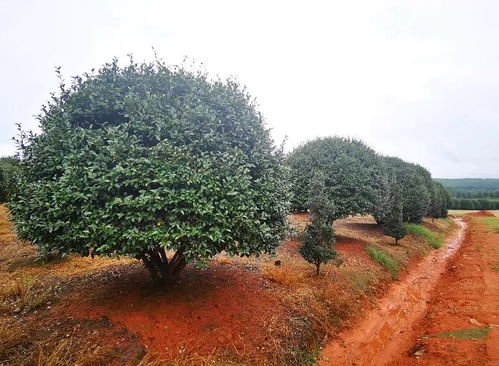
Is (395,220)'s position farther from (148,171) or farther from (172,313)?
(148,171)

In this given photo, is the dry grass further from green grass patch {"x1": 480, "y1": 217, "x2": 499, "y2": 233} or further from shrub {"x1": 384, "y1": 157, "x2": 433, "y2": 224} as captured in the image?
green grass patch {"x1": 480, "y1": 217, "x2": 499, "y2": 233}

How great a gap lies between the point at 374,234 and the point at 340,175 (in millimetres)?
9380

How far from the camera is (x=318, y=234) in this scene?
36.1ft

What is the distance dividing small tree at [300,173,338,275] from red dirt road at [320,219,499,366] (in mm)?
2455

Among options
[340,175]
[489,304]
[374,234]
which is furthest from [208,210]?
[374,234]

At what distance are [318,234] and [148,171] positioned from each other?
749 centimetres

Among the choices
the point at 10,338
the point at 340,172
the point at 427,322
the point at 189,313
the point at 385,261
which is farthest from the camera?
the point at 340,172

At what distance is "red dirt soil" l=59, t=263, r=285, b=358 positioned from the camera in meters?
6.13

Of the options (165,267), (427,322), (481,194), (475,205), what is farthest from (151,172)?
(481,194)

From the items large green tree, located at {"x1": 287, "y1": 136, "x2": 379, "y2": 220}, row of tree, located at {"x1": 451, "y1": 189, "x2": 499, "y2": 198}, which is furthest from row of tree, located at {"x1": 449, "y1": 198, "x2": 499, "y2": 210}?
large green tree, located at {"x1": 287, "y1": 136, "x2": 379, "y2": 220}

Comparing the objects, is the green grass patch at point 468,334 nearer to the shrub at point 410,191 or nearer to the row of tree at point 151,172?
the row of tree at point 151,172

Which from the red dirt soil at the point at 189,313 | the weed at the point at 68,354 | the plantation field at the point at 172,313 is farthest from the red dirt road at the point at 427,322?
the weed at the point at 68,354

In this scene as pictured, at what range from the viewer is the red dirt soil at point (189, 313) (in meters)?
6.13

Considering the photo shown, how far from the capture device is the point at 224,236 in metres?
5.91
